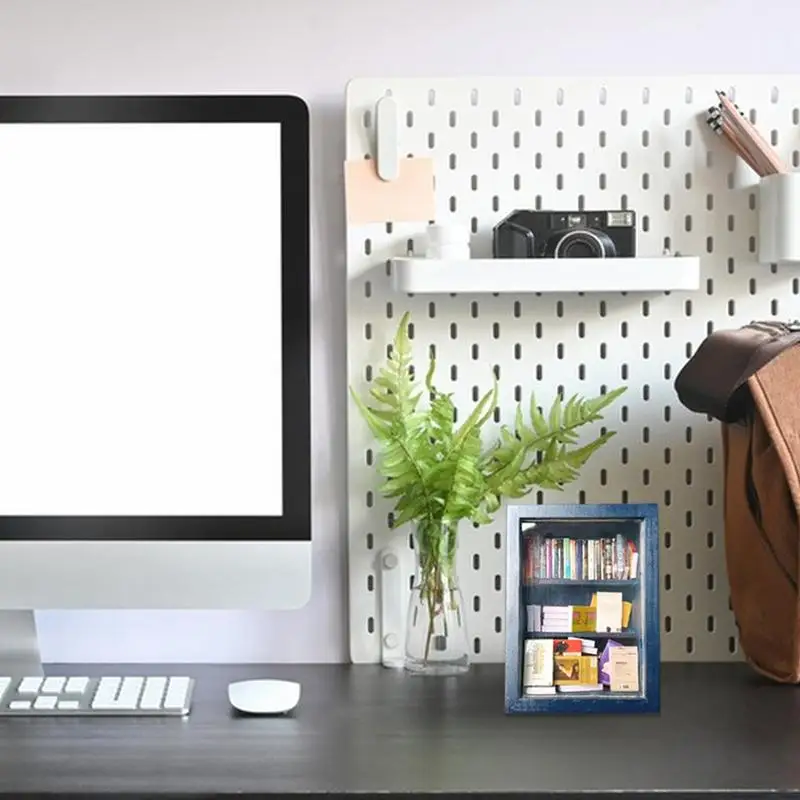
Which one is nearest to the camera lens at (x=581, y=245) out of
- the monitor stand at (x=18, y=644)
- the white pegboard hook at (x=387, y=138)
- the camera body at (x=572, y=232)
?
the camera body at (x=572, y=232)

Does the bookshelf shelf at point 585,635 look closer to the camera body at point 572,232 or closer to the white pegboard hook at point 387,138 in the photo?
the camera body at point 572,232

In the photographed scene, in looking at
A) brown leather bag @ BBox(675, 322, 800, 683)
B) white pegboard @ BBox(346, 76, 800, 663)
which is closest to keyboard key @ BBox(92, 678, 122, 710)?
white pegboard @ BBox(346, 76, 800, 663)

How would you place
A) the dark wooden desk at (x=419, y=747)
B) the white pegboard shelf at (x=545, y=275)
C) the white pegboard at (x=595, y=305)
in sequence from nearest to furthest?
the dark wooden desk at (x=419, y=747), the white pegboard shelf at (x=545, y=275), the white pegboard at (x=595, y=305)

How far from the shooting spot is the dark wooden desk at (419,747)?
42.6 inches

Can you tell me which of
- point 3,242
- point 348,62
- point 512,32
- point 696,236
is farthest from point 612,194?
point 3,242

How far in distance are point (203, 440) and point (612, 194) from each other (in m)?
0.53

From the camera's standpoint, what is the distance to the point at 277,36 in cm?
152

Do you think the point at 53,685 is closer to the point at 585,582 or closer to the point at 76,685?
the point at 76,685

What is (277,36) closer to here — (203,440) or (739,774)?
(203,440)

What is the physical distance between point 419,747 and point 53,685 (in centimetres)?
39

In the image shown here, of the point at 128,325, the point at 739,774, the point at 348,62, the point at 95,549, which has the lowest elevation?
the point at 739,774

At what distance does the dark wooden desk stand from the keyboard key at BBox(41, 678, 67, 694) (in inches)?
2.2

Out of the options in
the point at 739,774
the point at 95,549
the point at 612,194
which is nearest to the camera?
the point at 739,774

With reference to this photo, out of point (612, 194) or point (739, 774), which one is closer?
point (739, 774)
